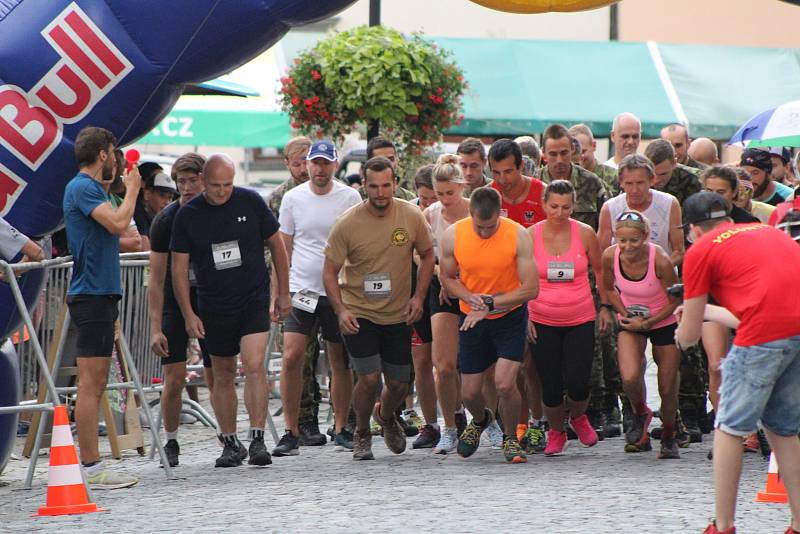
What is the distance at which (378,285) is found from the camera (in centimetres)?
927

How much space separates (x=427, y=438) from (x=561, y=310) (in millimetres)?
1403

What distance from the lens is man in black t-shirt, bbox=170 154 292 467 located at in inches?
358

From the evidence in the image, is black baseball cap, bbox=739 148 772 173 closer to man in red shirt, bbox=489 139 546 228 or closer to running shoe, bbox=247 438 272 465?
man in red shirt, bbox=489 139 546 228

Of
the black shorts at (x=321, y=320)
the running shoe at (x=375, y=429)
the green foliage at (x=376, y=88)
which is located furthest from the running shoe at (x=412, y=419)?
the green foliage at (x=376, y=88)

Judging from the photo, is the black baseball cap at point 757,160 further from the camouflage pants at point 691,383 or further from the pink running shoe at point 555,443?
the pink running shoe at point 555,443

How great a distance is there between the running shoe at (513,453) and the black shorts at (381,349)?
0.75 m

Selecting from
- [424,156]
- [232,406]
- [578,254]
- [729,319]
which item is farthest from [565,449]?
[424,156]

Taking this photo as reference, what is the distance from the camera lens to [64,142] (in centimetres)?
845

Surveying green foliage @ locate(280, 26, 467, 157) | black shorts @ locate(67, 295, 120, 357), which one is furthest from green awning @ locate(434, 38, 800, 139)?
black shorts @ locate(67, 295, 120, 357)

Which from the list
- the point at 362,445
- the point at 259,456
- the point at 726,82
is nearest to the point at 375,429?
the point at 362,445

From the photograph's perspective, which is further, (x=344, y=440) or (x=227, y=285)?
(x=344, y=440)

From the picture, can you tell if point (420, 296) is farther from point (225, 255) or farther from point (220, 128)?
point (220, 128)

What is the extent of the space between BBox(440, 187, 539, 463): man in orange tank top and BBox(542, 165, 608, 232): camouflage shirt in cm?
139

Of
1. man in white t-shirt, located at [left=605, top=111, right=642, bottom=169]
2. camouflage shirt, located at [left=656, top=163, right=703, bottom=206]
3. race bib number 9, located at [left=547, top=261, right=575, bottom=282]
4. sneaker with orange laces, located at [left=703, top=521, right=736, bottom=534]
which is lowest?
sneaker with orange laces, located at [left=703, top=521, right=736, bottom=534]
